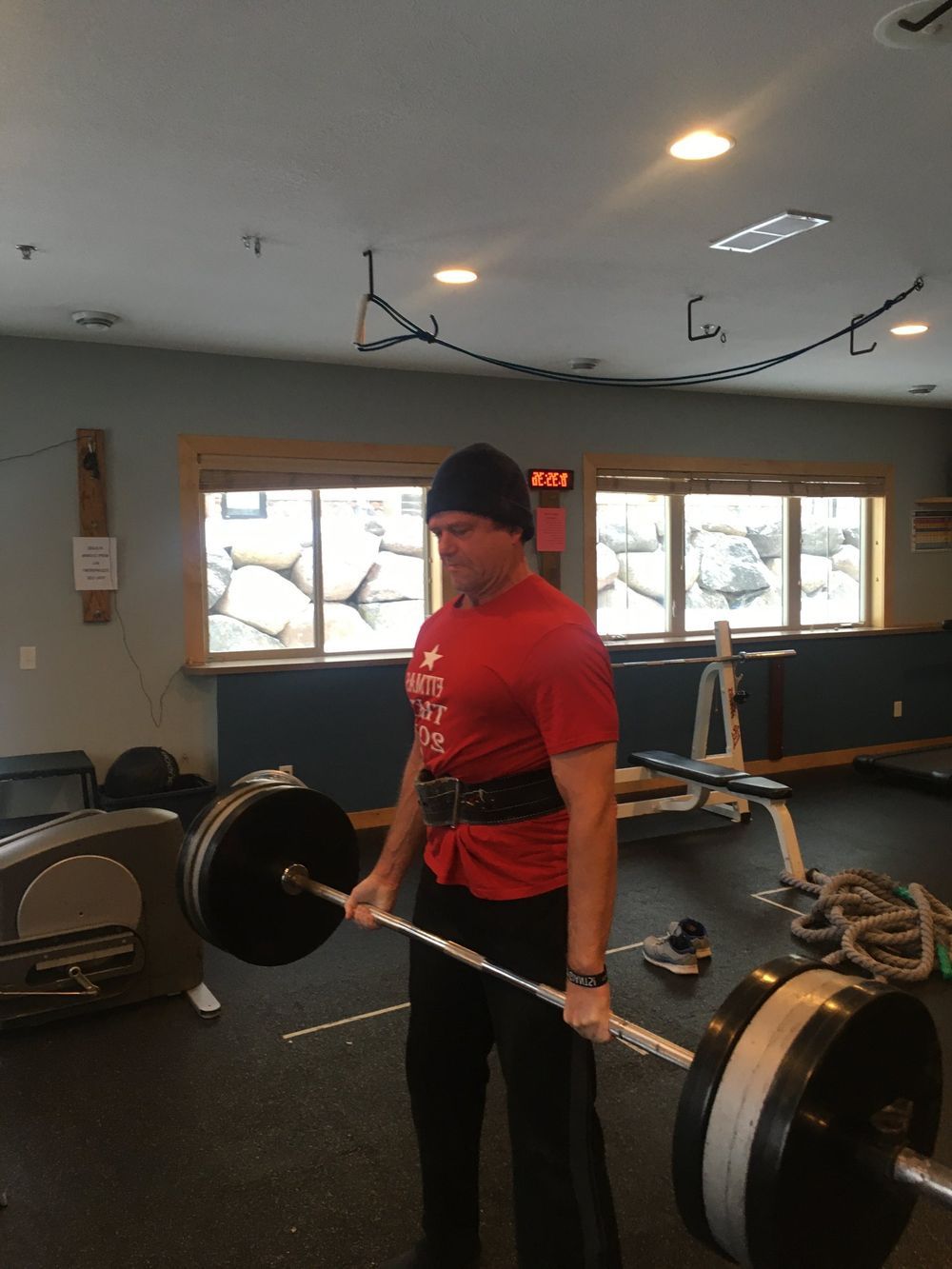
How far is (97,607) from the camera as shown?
409cm

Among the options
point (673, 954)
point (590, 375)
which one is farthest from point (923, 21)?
point (590, 375)

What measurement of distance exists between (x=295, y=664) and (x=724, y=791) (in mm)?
1956

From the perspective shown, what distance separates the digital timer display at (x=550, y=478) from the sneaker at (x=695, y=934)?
2.52m

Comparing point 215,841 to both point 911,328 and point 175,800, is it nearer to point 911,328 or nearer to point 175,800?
point 175,800

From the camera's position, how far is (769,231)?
2775mm

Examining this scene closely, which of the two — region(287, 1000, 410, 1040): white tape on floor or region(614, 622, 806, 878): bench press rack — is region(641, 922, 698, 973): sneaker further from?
region(614, 622, 806, 878): bench press rack

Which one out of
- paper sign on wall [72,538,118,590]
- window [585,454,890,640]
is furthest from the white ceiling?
window [585,454,890,640]

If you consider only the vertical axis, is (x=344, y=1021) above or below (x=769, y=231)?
below

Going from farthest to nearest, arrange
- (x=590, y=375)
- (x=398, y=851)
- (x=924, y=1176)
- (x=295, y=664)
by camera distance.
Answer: (x=590, y=375) < (x=295, y=664) < (x=398, y=851) < (x=924, y=1176)

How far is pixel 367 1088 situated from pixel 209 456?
285cm

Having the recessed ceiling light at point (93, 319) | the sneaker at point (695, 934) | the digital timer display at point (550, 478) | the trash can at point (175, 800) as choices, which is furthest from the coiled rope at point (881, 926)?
the recessed ceiling light at point (93, 319)

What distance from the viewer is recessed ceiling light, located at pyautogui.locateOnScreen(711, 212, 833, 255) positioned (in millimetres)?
2674

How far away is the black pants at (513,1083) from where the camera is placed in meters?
1.33

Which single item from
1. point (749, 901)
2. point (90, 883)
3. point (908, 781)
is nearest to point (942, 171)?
point (749, 901)
